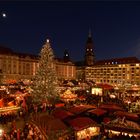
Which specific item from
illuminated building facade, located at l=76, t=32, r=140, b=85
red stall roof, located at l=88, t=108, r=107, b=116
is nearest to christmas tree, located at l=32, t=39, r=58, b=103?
red stall roof, located at l=88, t=108, r=107, b=116

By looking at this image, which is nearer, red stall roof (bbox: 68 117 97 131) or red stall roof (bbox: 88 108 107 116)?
red stall roof (bbox: 68 117 97 131)

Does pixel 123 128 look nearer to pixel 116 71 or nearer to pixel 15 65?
pixel 15 65

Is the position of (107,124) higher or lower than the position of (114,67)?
lower

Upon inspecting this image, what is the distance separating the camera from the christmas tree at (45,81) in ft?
88.7

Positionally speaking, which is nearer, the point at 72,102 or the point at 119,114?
the point at 119,114

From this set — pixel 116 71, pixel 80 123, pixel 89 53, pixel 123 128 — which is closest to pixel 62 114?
pixel 80 123

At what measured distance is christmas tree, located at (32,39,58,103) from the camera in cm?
2705

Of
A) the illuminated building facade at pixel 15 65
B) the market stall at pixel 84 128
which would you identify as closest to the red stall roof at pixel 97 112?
the market stall at pixel 84 128

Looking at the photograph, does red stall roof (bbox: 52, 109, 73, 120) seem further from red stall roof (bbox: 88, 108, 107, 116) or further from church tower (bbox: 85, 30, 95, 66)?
church tower (bbox: 85, 30, 95, 66)

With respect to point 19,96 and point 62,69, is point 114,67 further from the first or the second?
point 19,96

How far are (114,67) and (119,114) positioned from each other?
7700 cm

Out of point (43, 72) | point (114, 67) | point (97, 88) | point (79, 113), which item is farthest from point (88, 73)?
point (79, 113)

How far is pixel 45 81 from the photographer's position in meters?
27.5

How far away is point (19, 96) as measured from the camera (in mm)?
26875
